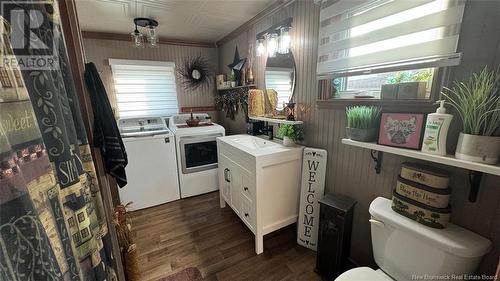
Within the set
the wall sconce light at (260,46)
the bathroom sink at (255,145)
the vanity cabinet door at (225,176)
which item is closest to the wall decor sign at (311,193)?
the bathroom sink at (255,145)

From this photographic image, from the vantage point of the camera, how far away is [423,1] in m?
1.01

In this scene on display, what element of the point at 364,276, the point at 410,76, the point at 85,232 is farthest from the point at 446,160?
the point at 85,232

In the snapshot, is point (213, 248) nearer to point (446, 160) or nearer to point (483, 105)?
point (446, 160)

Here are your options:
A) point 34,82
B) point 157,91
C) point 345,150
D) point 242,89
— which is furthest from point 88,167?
point 157,91

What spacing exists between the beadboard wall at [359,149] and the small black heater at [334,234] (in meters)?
0.12

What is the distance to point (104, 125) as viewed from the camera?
114 centimetres

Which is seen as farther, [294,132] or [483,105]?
[294,132]

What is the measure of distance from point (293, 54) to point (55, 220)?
1.93 metres

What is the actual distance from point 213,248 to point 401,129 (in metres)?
1.77

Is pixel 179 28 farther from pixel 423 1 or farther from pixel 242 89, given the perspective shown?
pixel 423 1

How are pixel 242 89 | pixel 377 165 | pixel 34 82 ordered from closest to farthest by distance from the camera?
pixel 34 82
pixel 377 165
pixel 242 89

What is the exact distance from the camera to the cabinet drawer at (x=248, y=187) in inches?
67.6

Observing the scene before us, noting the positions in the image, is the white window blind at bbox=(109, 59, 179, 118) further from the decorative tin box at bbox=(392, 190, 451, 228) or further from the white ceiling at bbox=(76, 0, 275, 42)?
the decorative tin box at bbox=(392, 190, 451, 228)

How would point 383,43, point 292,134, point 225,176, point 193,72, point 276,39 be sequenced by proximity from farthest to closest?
point 193,72
point 225,176
point 276,39
point 292,134
point 383,43
